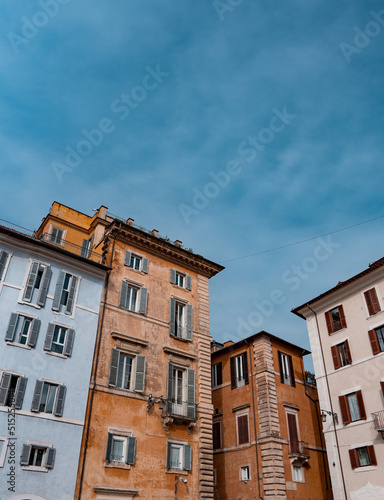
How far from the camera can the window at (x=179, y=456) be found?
23.4 meters

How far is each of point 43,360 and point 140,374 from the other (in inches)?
216

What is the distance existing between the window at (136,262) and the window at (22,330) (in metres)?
7.47

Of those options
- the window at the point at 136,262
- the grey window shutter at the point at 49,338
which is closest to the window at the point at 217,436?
the window at the point at 136,262

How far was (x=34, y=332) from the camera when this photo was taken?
21484 mm

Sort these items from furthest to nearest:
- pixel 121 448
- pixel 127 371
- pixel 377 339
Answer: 1. pixel 377 339
2. pixel 127 371
3. pixel 121 448

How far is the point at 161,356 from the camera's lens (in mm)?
25812

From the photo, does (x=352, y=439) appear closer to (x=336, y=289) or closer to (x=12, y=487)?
(x=336, y=289)

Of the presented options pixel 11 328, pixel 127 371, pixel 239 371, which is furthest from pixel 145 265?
pixel 239 371

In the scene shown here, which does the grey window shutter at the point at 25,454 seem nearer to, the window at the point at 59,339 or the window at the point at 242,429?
the window at the point at 59,339

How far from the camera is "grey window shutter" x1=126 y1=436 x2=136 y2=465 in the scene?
855 inches

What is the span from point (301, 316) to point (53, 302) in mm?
18445

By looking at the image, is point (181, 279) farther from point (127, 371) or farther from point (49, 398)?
point (49, 398)

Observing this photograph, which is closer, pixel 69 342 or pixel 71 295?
pixel 69 342

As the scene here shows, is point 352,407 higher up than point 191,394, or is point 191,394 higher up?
point 191,394
